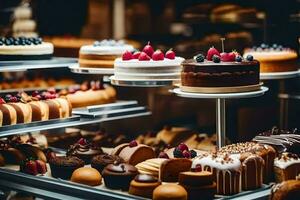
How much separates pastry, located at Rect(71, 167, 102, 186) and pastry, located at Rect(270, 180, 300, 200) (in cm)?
114

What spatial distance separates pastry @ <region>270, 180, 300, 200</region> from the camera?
405 centimetres

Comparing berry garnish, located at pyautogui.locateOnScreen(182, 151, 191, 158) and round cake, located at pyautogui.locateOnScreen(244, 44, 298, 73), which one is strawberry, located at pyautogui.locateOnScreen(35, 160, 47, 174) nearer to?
berry garnish, located at pyautogui.locateOnScreen(182, 151, 191, 158)

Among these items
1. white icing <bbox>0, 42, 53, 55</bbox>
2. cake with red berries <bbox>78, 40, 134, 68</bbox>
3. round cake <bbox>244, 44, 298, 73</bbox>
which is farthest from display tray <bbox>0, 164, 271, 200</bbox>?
round cake <bbox>244, 44, 298, 73</bbox>

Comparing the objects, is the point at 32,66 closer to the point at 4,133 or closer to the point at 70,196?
the point at 4,133

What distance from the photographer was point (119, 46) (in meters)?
5.79

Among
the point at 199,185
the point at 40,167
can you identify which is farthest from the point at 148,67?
the point at 199,185

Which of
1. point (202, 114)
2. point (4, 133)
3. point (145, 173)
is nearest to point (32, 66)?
point (4, 133)

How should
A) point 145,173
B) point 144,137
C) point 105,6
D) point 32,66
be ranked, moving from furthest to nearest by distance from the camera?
point 105,6 < point 144,137 < point 32,66 < point 145,173

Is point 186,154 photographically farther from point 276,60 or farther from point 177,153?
point 276,60

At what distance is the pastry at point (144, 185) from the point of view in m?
4.15

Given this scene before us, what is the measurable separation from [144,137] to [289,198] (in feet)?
8.50

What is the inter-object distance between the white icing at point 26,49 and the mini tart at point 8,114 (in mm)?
533

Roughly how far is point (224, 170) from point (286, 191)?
379 millimetres

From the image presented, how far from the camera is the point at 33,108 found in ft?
17.2
